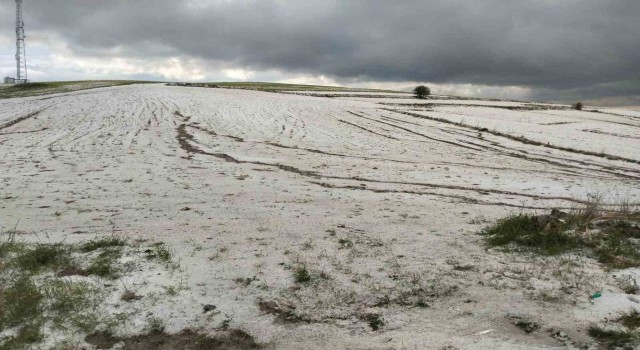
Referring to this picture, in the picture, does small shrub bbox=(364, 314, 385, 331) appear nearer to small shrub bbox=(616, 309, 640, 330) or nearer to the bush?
small shrub bbox=(616, 309, 640, 330)

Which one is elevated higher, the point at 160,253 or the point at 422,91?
the point at 422,91

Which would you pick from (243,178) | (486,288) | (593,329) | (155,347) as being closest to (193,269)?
(155,347)

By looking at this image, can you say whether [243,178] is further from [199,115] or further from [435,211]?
[199,115]

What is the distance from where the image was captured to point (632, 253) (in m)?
6.32

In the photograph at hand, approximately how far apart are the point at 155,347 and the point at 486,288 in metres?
3.87

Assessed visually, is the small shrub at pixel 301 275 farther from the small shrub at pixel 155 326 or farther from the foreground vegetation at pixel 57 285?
the foreground vegetation at pixel 57 285

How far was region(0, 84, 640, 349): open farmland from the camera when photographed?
16.6 feet

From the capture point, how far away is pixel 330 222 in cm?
845

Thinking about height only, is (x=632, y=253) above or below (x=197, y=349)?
above

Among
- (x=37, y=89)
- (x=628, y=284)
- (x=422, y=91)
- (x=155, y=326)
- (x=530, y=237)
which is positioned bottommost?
(x=155, y=326)

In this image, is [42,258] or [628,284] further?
[42,258]

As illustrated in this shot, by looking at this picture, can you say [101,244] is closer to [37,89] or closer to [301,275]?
[301,275]

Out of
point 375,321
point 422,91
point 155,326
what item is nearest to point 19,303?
point 155,326

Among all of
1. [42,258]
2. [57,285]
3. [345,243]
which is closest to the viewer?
[57,285]
